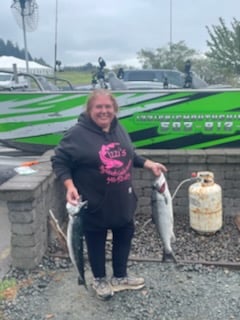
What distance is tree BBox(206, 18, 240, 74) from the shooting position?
28484mm

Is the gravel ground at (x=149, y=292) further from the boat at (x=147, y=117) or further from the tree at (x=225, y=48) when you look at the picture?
the tree at (x=225, y=48)

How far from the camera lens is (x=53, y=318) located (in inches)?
128

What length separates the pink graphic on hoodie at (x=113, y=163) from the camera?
3.25 m

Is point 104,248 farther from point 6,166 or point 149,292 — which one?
point 6,166

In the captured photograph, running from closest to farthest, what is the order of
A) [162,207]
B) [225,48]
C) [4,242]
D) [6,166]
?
[162,207] < [4,242] < [6,166] < [225,48]

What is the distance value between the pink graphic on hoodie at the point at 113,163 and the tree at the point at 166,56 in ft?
104

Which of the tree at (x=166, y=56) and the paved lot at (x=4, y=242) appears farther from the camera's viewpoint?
the tree at (x=166, y=56)

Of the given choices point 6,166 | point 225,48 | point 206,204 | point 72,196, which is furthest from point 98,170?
point 225,48

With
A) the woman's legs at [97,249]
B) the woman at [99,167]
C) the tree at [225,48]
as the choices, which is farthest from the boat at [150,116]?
the tree at [225,48]

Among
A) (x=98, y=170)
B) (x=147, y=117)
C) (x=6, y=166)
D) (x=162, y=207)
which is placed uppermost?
(x=147, y=117)

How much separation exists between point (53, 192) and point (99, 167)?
1.67m

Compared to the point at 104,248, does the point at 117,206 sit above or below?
above

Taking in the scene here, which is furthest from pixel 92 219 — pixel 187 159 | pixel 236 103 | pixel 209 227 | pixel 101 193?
pixel 236 103

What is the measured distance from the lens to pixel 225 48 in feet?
95.0
